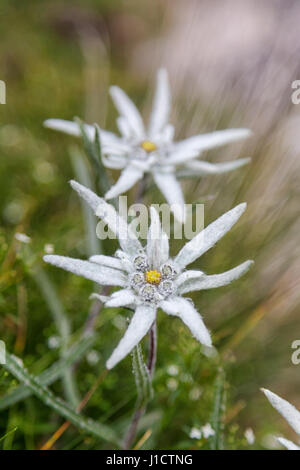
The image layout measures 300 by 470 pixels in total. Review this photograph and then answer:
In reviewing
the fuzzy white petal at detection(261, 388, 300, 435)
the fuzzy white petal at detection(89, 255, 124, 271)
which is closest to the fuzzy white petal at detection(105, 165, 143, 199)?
the fuzzy white petal at detection(89, 255, 124, 271)

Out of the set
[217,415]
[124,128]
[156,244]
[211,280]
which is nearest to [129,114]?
[124,128]

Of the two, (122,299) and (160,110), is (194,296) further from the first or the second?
(122,299)

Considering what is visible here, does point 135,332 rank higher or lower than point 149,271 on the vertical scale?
lower

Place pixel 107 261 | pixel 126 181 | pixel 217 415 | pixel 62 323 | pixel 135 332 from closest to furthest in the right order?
pixel 135 332 → pixel 107 261 → pixel 217 415 → pixel 126 181 → pixel 62 323

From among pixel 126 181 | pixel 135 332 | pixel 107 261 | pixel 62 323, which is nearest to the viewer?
pixel 135 332

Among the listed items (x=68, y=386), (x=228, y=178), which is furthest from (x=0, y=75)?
(x=68, y=386)
